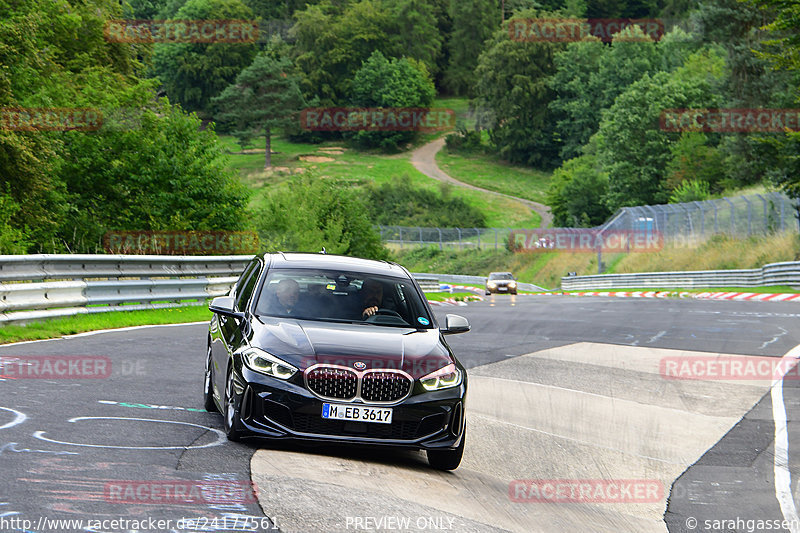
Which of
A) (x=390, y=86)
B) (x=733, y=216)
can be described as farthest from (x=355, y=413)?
(x=390, y=86)

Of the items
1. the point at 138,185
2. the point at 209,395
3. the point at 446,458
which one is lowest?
the point at 138,185

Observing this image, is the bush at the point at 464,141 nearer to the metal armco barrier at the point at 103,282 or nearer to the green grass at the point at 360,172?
the green grass at the point at 360,172

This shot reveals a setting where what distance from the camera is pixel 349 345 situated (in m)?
7.64

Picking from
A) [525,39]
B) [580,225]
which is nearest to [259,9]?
[525,39]

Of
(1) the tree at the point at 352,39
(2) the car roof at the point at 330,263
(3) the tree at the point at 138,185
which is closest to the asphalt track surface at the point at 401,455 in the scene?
(2) the car roof at the point at 330,263

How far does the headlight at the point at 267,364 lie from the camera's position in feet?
24.3

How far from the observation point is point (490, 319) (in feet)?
79.7

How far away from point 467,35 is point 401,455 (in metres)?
173

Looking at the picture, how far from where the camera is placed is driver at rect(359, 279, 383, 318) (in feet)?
28.5

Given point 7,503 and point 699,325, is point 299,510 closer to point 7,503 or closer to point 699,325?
point 7,503

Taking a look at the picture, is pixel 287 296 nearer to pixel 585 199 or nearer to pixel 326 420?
pixel 326 420

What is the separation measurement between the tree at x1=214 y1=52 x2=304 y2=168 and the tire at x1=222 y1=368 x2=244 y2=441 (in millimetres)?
134000

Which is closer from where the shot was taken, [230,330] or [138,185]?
[230,330]

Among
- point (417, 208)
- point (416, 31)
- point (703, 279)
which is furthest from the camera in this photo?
point (416, 31)
